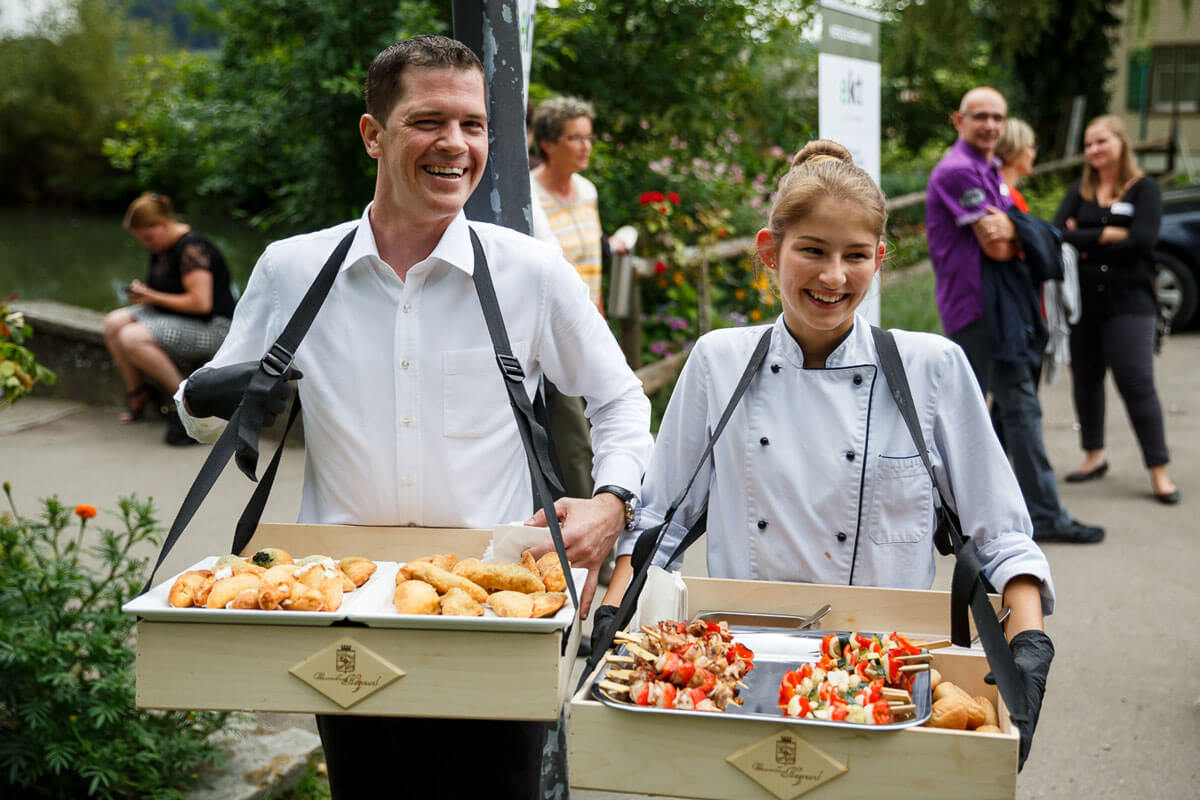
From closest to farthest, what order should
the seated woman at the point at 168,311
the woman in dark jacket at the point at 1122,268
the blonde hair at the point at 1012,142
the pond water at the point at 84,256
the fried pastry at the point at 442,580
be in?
the fried pastry at the point at 442,580, the blonde hair at the point at 1012,142, the woman in dark jacket at the point at 1122,268, the seated woman at the point at 168,311, the pond water at the point at 84,256

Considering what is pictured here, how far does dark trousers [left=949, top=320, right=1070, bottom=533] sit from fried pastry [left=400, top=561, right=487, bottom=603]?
4.42m

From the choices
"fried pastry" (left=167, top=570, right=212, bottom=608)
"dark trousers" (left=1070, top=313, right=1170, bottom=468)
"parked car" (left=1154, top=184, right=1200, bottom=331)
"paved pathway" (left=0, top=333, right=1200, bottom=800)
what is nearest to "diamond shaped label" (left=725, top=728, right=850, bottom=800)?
"fried pastry" (left=167, top=570, right=212, bottom=608)

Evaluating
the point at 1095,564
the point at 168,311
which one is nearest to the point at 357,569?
the point at 1095,564

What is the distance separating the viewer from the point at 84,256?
2208 centimetres

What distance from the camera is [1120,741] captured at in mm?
4078

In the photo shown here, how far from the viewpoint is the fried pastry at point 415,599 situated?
1821 mm

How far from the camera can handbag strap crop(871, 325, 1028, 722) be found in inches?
68.1

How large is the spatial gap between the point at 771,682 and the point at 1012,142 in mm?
5381

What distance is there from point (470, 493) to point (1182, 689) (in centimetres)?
329

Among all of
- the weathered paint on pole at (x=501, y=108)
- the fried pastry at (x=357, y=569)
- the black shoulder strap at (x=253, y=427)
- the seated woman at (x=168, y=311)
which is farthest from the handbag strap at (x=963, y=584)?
the seated woman at (x=168, y=311)

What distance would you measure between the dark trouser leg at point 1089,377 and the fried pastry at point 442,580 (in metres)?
5.96

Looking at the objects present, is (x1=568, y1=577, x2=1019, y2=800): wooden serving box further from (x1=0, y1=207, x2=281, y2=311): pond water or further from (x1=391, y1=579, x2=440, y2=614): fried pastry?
(x1=0, y1=207, x2=281, y2=311): pond water

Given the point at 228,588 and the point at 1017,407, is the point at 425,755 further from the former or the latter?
the point at 1017,407

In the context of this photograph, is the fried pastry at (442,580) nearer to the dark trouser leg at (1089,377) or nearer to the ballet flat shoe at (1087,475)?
the dark trouser leg at (1089,377)
